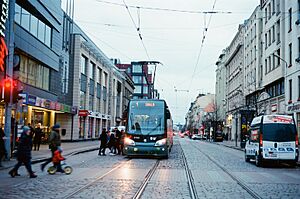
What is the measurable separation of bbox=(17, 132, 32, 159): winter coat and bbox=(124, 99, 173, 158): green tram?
417 inches

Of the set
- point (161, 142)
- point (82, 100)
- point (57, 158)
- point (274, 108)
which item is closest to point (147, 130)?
point (161, 142)

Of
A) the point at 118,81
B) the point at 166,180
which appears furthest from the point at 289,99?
the point at 118,81

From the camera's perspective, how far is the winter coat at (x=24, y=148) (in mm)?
15009

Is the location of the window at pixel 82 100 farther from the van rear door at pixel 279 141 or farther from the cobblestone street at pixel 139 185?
the cobblestone street at pixel 139 185

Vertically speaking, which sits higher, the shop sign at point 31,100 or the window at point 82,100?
the window at point 82,100

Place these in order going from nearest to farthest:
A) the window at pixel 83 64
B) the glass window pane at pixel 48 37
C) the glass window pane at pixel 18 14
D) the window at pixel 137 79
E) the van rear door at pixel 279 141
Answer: the van rear door at pixel 279 141 → the glass window pane at pixel 18 14 → the glass window pane at pixel 48 37 → the window at pixel 83 64 → the window at pixel 137 79

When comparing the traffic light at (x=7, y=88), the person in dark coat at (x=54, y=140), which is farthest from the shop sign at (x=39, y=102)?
the person in dark coat at (x=54, y=140)

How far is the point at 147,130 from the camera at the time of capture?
25.3 metres

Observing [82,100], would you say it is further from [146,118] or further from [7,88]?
[7,88]

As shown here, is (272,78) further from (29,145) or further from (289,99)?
(29,145)

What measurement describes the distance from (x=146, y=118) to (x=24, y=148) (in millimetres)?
11446

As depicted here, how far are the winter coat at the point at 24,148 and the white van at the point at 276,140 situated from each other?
1163cm

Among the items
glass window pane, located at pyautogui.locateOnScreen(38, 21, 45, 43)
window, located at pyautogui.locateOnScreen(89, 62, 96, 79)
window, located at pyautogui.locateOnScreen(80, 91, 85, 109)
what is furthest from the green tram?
window, located at pyautogui.locateOnScreen(89, 62, 96, 79)

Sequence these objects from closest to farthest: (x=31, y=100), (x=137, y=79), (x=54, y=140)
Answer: (x=54, y=140)
(x=31, y=100)
(x=137, y=79)
